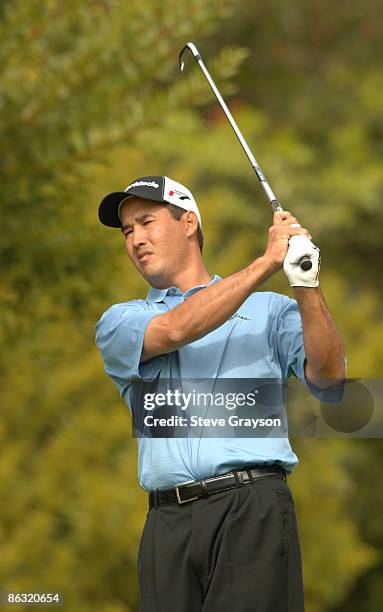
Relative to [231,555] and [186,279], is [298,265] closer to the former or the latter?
[186,279]

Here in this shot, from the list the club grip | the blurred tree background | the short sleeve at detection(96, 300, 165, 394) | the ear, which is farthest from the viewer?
the blurred tree background

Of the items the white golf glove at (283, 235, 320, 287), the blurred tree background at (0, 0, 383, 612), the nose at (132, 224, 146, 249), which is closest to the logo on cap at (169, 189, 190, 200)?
the nose at (132, 224, 146, 249)

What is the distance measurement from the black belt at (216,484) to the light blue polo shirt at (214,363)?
17mm

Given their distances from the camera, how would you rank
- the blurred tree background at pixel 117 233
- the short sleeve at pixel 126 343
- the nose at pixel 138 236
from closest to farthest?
1. the short sleeve at pixel 126 343
2. the nose at pixel 138 236
3. the blurred tree background at pixel 117 233

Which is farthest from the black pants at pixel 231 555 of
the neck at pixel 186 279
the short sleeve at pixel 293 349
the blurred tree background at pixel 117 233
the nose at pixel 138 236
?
the blurred tree background at pixel 117 233

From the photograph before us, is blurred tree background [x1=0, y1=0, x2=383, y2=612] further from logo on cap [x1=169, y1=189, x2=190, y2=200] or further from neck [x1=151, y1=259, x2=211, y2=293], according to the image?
neck [x1=151, y1=259, x2=211, y2=293]

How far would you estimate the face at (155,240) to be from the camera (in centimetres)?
376

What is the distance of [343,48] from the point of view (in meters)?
17.0

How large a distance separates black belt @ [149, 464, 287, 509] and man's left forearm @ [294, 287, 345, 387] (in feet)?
0.94

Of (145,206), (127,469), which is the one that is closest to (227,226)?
(127,469)

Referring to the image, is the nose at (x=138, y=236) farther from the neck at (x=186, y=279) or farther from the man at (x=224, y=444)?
the neck at (x=186, y=279)

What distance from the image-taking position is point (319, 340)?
338 centimetres

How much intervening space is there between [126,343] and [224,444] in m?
0.41

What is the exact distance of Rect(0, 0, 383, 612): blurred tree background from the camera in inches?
209
